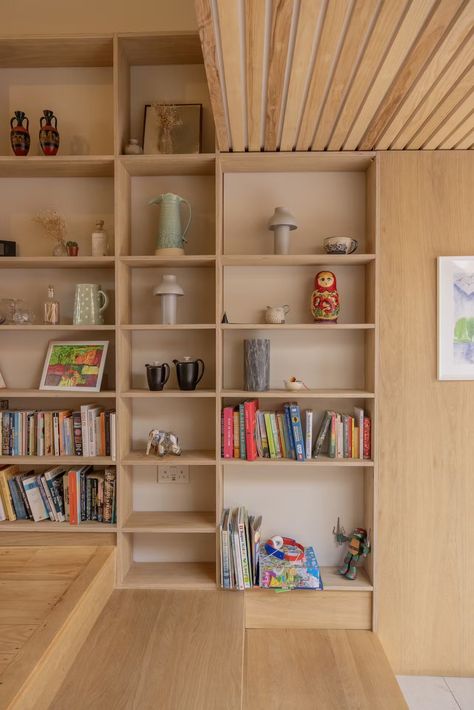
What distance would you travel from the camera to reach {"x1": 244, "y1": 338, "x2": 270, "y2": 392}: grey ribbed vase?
2.05 metres

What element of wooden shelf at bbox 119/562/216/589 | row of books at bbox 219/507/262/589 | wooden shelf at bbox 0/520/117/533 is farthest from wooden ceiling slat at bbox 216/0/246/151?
wooden shelf at bbox 119/562/216/589

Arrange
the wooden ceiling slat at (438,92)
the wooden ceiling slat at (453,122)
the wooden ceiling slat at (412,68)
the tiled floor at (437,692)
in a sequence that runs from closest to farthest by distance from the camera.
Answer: the wooden ceiling slat at (412,68)
the wooden ceiling slat at (438,92)
the wooden ceiling slat at (453,122)
the tiled floor at (437,692)

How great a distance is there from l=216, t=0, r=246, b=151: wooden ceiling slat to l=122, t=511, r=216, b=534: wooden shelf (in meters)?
1.66

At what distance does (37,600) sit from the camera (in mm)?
1544

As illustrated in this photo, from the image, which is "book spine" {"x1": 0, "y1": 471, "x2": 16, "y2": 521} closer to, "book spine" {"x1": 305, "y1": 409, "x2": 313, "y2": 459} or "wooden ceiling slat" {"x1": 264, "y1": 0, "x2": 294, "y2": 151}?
"book spine" {"x1": 305, "y1": 409, "x2": 313, "y2": 459}

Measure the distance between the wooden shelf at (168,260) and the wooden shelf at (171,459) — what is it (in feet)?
2.85

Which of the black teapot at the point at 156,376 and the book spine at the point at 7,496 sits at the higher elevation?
the black teapot at the point at 156,376

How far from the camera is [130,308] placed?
7.40 ft

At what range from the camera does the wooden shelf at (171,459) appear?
6.66 ft

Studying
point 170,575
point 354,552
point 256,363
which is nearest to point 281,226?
point 256,363

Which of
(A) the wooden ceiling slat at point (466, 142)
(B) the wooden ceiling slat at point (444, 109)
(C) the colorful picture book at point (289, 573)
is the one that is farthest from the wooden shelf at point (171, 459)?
(A) the wooden ceiling slat at point (466, 142)

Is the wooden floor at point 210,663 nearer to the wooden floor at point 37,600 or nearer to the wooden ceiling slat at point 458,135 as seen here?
the wooden floor at point 37,600

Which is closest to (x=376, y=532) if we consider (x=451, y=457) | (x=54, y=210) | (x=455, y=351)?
(x=451, y=457)

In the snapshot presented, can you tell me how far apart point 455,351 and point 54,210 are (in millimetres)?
1984
